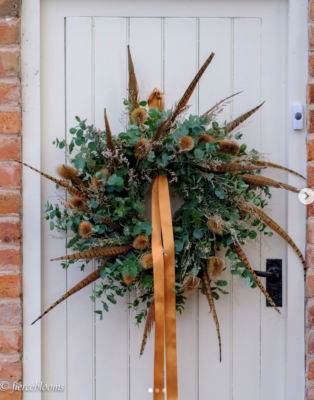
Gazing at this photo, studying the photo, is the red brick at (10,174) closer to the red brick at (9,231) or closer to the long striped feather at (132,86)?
the red brick at (9,231)

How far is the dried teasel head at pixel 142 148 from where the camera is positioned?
108 centimetres

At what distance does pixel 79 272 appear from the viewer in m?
1.30

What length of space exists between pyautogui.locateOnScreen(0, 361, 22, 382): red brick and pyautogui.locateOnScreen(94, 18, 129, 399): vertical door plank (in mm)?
258

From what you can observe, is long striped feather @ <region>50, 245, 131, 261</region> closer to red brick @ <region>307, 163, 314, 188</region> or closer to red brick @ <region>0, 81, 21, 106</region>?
red brick @ <region>0, 81, 21, 106</region>

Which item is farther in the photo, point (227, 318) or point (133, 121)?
point (227, 318)

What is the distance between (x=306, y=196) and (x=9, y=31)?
1.11 m

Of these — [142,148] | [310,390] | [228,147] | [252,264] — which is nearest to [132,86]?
[142,148]

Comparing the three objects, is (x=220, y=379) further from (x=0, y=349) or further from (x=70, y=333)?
(x=0, y=349)

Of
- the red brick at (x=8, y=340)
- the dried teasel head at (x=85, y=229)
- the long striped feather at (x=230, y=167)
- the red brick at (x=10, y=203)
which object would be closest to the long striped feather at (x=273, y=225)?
the long striped feather at (x=230, y=167)

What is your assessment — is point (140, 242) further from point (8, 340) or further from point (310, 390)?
point (310, 390)

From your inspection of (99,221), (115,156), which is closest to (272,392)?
(99,221)

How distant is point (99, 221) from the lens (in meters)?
1.11

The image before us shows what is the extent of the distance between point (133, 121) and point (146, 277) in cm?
47

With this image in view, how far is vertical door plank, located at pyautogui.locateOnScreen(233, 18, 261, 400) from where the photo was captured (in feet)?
4.24
